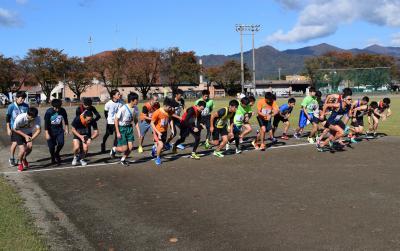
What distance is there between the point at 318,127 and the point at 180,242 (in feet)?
32.8

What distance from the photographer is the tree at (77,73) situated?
79750 mm

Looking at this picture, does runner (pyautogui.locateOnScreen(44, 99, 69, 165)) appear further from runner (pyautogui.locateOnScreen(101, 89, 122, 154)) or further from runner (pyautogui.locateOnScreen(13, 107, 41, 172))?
runner (pyautogui.locateOnScreen(101, 89, 122, 154))

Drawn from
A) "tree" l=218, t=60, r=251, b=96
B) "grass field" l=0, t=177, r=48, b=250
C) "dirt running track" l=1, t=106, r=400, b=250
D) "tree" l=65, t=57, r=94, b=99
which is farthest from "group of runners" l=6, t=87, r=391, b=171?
"tree" l=218, t=60, r=251, b=96

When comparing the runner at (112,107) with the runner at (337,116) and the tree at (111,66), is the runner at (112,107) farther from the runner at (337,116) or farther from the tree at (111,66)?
the tree at (111,66)

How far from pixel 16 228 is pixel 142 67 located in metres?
78.0

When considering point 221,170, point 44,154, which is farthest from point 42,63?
point 221,170

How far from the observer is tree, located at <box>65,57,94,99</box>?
3140 inches

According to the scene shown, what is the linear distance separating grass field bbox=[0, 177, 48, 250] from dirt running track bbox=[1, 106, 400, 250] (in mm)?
422

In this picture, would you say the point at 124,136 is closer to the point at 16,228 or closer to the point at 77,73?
the point at 16,228

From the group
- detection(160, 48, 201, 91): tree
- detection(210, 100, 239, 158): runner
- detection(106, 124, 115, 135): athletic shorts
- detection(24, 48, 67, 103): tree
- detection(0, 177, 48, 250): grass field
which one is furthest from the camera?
detection(160, 48, 201, 91): tree

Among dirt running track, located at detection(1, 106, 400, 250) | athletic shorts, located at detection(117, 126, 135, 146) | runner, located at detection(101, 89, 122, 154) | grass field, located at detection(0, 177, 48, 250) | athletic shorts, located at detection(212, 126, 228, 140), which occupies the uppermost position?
runner, located at detection(101, 89, 122, 154)

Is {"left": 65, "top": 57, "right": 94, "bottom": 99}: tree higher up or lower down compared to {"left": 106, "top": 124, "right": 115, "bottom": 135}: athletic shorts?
higher up

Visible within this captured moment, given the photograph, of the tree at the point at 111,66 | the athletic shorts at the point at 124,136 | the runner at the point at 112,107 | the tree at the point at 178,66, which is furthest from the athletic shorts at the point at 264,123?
the tree at the point at 178,66

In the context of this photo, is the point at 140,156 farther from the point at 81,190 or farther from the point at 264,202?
the point at 264,202
